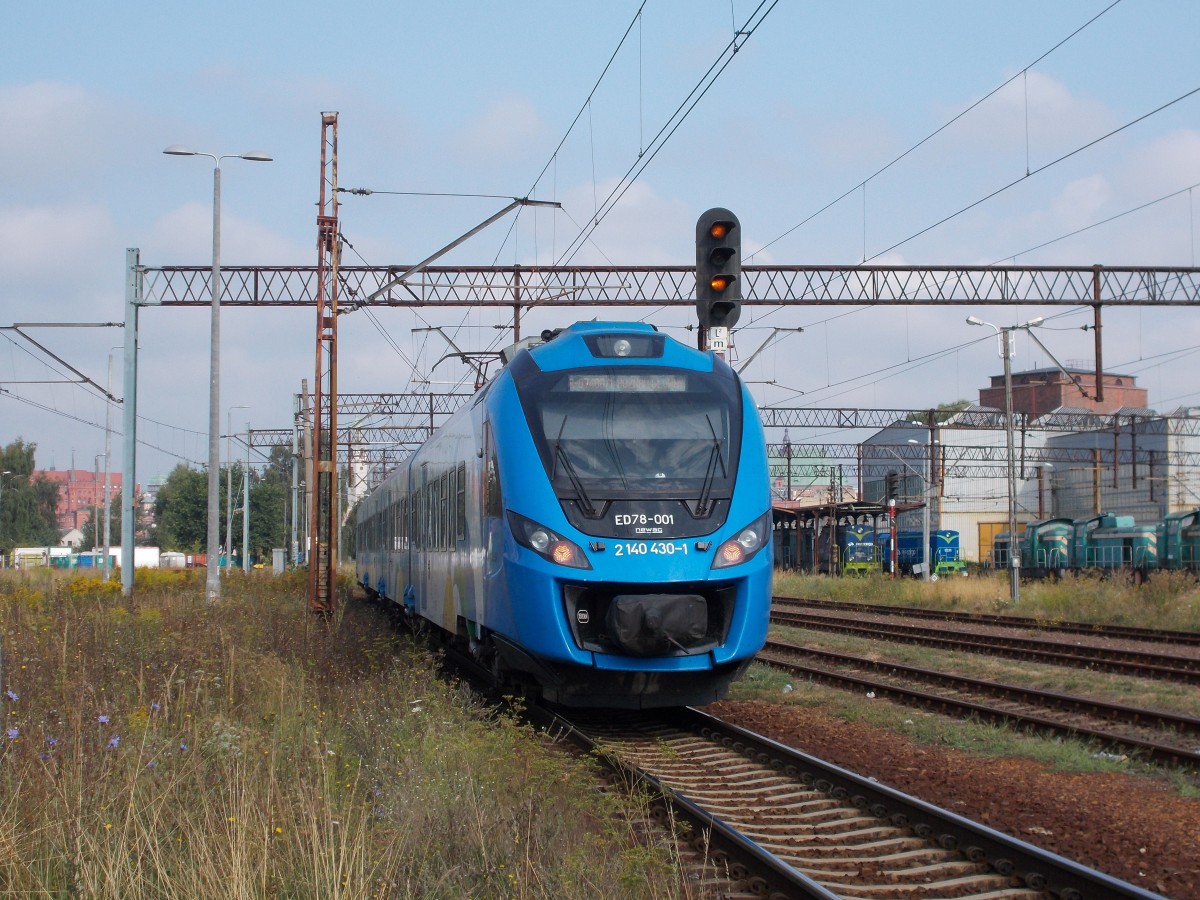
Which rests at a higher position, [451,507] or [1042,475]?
[1042,475]

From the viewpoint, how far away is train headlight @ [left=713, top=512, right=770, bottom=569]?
33.2 feet

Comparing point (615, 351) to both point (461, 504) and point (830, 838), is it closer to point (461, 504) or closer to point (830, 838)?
point (461, 504)

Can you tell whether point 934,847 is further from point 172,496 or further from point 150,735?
point 172,496

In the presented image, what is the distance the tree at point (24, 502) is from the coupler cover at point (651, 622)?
102045 mm

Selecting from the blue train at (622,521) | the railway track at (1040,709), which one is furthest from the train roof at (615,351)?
the railway track at (1040,709)

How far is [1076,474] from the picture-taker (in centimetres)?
7775

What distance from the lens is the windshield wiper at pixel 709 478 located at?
1024 centimetres

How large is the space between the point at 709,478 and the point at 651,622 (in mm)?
1407

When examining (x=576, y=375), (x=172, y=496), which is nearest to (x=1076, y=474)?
(x=172, y=496)

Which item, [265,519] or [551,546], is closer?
[551,546]

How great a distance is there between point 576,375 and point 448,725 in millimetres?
3378

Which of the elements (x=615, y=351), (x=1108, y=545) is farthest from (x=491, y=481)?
(x=1108, y=545)

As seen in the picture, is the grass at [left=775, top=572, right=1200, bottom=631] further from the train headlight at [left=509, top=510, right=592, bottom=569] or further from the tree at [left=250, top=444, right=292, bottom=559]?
the tree at [left=250, top=444, right=292, bottom=559]

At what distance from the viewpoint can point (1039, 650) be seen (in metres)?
19.7
